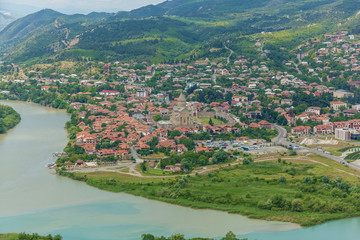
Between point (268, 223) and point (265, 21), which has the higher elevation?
point (265, 21)

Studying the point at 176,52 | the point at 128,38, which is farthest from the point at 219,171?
the point at 128,38

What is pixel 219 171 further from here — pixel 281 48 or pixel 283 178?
pixel 281 48

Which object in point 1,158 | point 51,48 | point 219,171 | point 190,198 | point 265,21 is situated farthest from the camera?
point 265,21

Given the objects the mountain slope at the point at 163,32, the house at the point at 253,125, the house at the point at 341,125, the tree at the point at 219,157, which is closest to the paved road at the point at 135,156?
the tree at the point at 219,157

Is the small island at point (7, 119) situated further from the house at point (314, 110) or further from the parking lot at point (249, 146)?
the house at point (314, 110)

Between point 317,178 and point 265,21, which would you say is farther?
point 265,21

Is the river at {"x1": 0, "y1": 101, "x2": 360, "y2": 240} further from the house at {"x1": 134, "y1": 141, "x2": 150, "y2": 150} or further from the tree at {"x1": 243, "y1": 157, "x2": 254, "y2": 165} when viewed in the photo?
the tree at {"x1": 243, "y1": 157, "x2": 254, "y2": 165}

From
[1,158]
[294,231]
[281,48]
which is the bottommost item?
[294,231]
